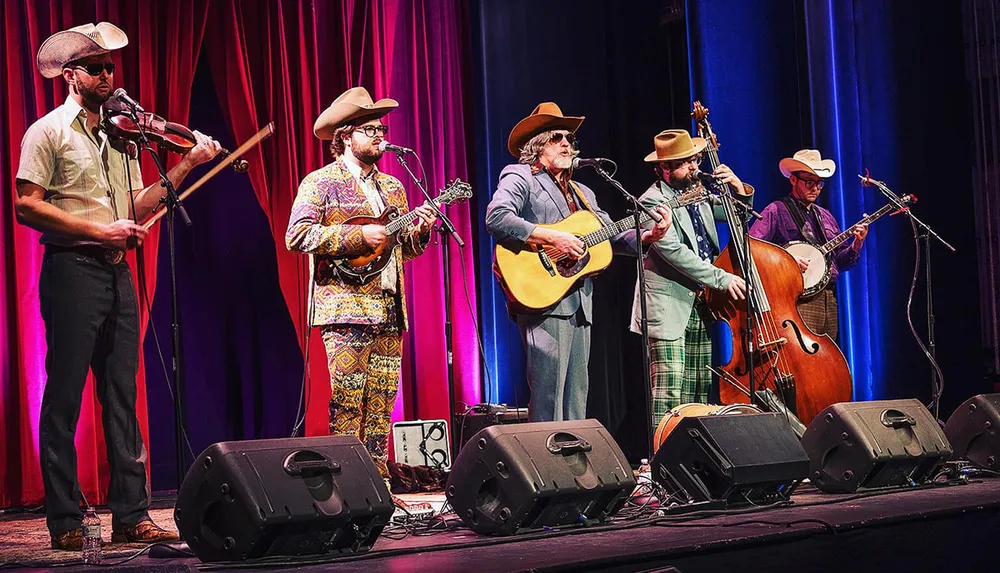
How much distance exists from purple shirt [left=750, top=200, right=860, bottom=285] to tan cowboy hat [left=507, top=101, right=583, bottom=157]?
6.18 ft

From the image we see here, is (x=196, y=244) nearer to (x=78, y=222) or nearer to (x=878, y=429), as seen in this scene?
(x=78, y=222)

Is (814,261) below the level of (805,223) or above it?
below

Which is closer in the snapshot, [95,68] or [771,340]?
[95,68]

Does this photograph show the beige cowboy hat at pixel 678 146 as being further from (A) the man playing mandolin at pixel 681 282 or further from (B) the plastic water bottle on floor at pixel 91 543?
(B) the plastic water bottle on floor at pixel 91 543

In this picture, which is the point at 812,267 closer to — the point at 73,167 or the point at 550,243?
the point at 550,243

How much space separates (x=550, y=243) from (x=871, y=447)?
61.3 inches

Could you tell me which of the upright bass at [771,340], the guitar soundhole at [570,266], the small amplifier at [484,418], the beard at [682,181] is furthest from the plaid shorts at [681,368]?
the small amplifier at [484,418]

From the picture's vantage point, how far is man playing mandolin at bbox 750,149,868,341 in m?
6.58

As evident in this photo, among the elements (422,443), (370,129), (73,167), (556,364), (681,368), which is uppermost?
(370,129)

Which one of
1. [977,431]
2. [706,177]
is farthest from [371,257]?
[977,431]

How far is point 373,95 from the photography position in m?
6.95

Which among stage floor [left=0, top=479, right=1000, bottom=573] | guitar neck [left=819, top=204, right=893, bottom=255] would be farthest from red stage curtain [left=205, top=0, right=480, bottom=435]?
stage floor [left=0, top=479, right=1000, bottom=573]

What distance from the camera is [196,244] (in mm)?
6500

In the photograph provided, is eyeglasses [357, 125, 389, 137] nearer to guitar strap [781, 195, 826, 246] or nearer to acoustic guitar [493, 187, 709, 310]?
acoustic guitar [493, 187, 709, 310]
